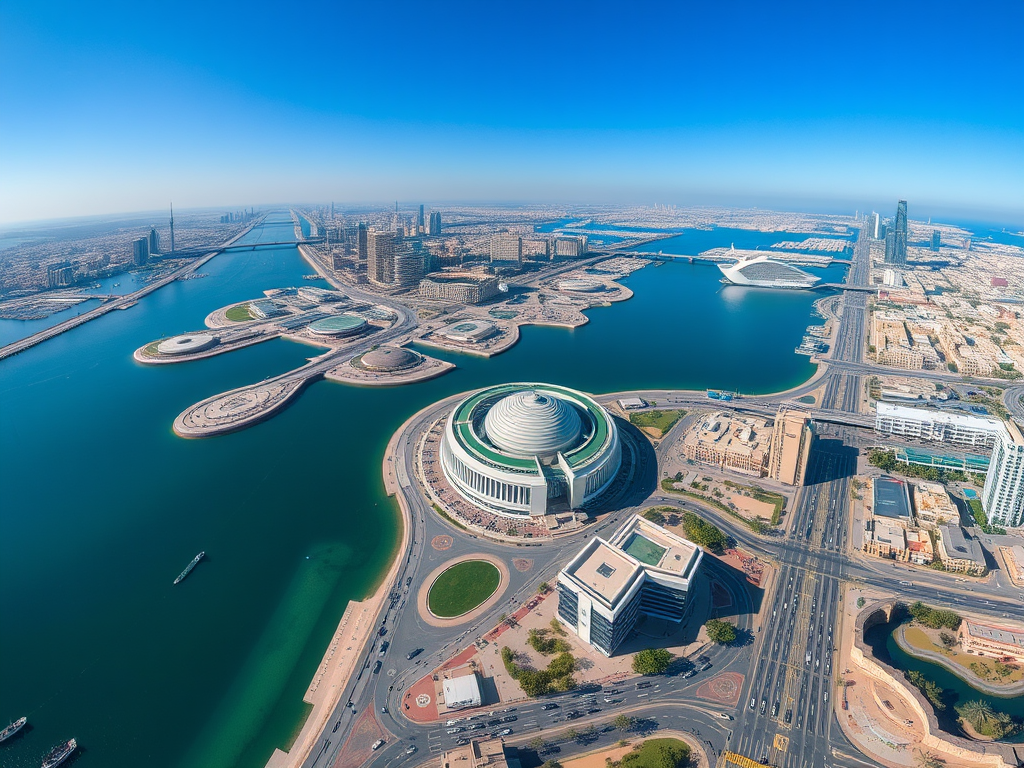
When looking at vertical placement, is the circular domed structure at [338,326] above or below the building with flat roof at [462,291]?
below

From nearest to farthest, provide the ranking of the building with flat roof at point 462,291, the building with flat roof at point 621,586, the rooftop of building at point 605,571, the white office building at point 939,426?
1. the building with flat roof at point 621,586
2. the rooftop of building at point 605,571
3. the white office building at point 939,426
4. the building with flat roof at point 462,291

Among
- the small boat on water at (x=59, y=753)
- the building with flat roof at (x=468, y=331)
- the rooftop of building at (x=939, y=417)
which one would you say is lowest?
the small boat on water at (x=59, y=753)

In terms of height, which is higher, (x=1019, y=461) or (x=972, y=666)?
(x=1019, y=461)

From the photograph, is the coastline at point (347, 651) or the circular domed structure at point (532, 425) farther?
the circular domed structure at point (532, 425)

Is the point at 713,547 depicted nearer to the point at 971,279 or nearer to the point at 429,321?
the point at 429,321

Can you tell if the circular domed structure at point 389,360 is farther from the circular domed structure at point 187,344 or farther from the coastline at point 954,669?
the coastline at point 954,669

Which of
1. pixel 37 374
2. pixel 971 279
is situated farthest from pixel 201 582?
pixel 971 279

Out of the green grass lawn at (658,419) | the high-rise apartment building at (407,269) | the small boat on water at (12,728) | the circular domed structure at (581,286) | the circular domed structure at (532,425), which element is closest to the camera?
the small boat on water at (12,728)

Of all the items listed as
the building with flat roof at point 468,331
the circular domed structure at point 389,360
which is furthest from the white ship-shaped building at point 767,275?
the circular domed structure at point 389,360
